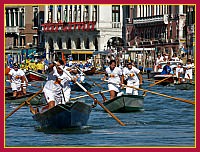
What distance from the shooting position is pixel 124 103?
978 inches

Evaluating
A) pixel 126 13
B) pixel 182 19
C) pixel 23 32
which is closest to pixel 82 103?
pixel 182 19

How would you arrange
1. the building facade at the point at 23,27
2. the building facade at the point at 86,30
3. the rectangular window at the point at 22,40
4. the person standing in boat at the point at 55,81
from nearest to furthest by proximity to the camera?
1. the person standing in boat at the point at 55,81
2. the building facade at the point at 86,30
3. the building facade at the point at 23,27
4. the rectangular window at the point at 22,40

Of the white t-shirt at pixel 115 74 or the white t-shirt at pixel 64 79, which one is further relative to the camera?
the white t-shirt at pixel 115 74

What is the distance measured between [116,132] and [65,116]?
1.16 m

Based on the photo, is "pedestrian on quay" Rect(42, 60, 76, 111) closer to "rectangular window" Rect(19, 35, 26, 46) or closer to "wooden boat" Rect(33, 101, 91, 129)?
"wooden boat" Rect(33, 101, 91, 129)

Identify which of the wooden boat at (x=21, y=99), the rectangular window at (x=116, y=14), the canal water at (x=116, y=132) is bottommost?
the canal water at (x=116, y=132)

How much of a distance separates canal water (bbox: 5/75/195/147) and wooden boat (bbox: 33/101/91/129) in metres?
0.18

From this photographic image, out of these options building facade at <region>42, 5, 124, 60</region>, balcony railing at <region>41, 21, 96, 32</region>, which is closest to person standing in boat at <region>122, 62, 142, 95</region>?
building facade at <region>42, 5, 124, 60</region>

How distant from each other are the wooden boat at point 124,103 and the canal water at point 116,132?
0.22 meters

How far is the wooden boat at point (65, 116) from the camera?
1900 cm

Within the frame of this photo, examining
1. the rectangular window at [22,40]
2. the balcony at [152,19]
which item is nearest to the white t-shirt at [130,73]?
the balcony at [152,19]

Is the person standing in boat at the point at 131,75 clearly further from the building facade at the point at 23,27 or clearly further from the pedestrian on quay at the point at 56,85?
the building facade at the point at 23,27

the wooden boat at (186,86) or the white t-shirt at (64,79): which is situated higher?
the white t-shirt at (64,79)

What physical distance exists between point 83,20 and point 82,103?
65.2 metres
